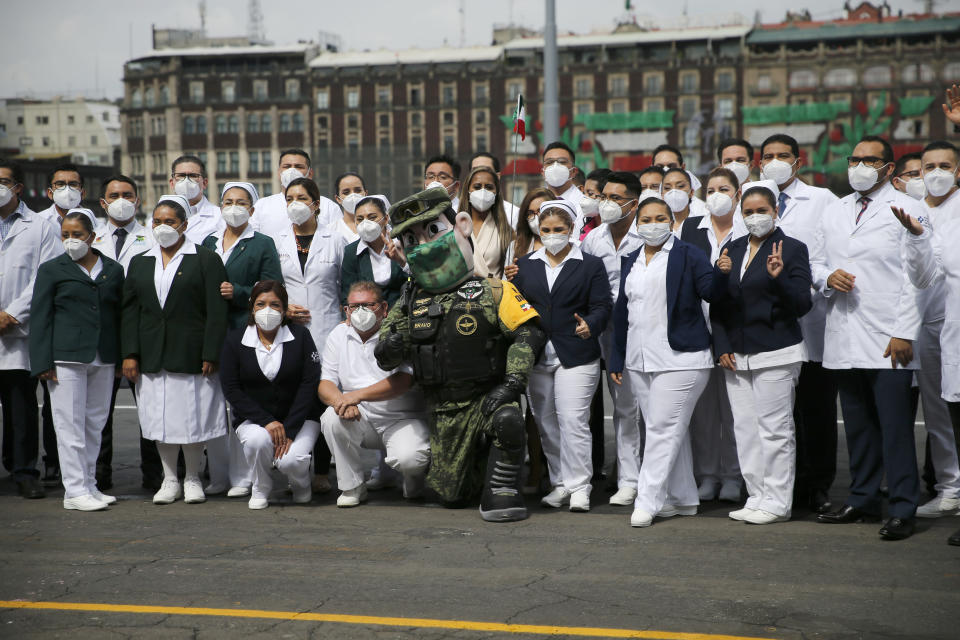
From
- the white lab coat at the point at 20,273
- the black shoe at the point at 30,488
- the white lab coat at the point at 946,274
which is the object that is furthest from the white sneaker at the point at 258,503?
the white lab coat at the point at 946,274

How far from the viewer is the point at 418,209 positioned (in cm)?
769

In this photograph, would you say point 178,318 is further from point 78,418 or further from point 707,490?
point 707,490

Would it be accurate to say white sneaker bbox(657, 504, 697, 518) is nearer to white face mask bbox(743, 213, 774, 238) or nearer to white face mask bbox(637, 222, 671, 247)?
white face mask bbox(637, 222, 671, 247)

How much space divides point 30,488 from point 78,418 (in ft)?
2.65

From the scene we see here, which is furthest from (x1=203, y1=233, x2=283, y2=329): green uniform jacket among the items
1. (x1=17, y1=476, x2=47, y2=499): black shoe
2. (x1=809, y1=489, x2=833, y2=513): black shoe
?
(x1=809, y1=489, x2=833, y2=513): black shoe

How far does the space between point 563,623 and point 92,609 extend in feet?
7.91

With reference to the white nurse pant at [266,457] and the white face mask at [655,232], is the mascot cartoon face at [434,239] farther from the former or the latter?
the white nurse pant at [266,457]

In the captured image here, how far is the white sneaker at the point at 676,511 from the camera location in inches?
289

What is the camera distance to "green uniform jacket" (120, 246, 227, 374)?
317 inches

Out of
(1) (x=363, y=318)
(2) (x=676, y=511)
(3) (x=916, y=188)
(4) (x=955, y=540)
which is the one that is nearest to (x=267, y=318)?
(1) (x=363, y=318)

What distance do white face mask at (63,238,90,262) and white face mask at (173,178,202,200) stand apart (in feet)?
4.76

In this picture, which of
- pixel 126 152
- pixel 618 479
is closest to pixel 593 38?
pixel 126 152

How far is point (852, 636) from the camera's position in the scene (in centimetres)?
497

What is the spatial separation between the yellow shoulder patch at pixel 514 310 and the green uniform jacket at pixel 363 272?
1.24 meters
